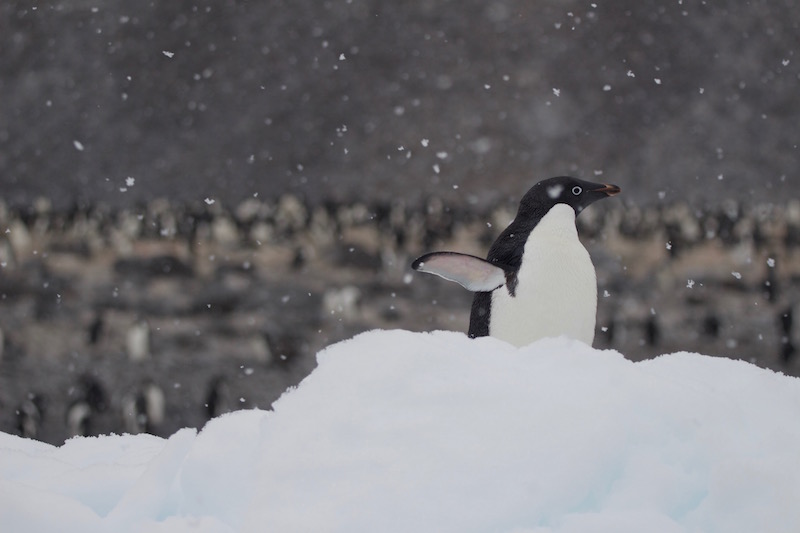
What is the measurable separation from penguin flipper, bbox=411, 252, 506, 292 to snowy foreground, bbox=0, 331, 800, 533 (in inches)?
32.3

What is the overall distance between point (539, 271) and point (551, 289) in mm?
46

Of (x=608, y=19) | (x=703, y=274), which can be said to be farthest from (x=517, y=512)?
(x=608, y=19)

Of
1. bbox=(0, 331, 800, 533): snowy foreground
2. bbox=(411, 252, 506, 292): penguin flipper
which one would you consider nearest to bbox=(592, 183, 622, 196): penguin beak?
bbox=(411, 252, 506, 292): penguin flipper

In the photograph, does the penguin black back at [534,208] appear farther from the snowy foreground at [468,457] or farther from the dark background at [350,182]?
the dark background at [350,182]

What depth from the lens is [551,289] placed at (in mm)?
1741

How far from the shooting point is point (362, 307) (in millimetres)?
4258

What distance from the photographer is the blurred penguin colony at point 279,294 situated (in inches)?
167

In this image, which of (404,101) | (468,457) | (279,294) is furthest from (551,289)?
(404,101)

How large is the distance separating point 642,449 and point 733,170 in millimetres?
4106

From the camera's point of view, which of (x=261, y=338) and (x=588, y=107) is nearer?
(x=261, y=338)

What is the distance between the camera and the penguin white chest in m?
1.74

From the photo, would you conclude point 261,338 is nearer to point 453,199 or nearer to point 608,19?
Result: point 453,199

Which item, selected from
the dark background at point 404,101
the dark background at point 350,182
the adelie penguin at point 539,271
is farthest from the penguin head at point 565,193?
the dark background at point 404,101

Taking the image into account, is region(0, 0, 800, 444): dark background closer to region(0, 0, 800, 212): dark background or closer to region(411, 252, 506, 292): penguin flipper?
region(0, 0, 800, 212): dark background
